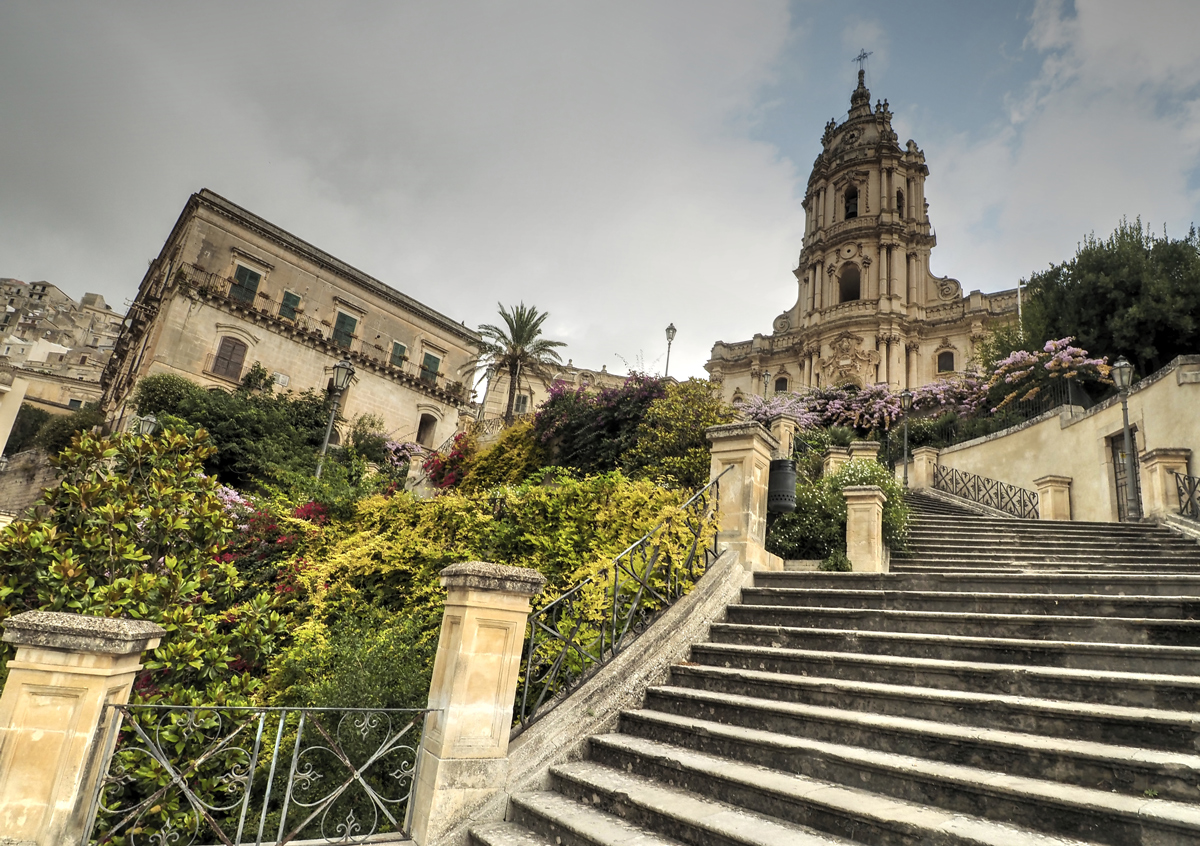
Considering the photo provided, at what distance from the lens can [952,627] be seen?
4703 mm

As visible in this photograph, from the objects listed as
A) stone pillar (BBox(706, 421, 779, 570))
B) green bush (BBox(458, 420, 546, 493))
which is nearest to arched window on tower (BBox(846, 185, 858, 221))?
green bush (BBox(458, 420, 546, 493))

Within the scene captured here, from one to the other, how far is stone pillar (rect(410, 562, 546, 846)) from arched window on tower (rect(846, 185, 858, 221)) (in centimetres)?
4325

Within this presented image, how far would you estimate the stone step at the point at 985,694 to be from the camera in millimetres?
3125

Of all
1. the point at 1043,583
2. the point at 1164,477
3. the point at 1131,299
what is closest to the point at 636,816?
the point at 1043,583

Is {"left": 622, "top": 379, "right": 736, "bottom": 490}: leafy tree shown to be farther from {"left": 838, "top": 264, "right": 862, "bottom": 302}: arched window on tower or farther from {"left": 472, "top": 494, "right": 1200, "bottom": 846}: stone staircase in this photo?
{"left": 838, "top": 264, "right": 862, "bottom": 302}: arched window on tower

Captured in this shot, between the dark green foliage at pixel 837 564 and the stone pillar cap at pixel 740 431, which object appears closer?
the stone pillar cap at pixel 740 431

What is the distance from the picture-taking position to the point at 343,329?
30703 millimetres

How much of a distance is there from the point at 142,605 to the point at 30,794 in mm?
2129

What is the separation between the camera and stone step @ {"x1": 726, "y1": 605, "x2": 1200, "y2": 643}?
3.94 metres

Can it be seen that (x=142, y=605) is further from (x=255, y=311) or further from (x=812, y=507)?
(x=255, y=311)

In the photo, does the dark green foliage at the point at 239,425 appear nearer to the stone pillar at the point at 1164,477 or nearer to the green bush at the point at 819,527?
the green bush at the point at 819,527

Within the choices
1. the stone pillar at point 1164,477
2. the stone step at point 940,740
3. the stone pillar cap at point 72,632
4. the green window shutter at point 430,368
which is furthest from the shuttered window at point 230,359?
the stone pillar at point 1164,477

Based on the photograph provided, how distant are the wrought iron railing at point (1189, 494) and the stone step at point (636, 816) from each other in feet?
41.1

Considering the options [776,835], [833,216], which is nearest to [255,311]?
[776,835]
